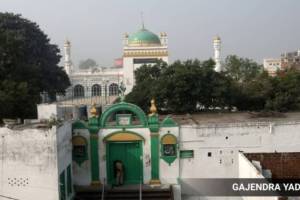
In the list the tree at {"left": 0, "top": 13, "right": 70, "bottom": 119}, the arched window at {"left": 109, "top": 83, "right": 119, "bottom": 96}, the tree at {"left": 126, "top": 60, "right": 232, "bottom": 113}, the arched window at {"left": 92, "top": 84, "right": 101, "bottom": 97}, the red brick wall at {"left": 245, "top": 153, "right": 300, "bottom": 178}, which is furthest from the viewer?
the arched window at {"left": 92, "top": 84, "right": 101, "bottom": 97}

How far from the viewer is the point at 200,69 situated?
24.4 m

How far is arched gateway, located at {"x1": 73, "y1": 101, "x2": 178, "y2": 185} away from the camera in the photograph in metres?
14.6

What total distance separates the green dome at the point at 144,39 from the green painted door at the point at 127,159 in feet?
115

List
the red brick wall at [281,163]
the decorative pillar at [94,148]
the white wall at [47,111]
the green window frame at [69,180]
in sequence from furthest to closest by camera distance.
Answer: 1. the white wall at [47,111]
2. the decorative pillar at [94,148]
3. the green window frame at [69,180]
4. the red brick wall at [281,163]

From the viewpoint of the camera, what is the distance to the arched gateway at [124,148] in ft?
48.0

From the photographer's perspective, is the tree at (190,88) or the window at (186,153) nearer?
the window at (186,153)

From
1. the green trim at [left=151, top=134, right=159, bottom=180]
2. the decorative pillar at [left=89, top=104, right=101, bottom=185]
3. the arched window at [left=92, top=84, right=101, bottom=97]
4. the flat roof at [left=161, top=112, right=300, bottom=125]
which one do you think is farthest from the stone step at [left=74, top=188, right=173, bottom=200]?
the arched window at [left=92, top=84, right=101, bottom=97]

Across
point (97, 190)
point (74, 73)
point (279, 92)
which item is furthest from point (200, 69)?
point (74, 73)

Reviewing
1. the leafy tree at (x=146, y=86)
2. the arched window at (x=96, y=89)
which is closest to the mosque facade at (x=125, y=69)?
the arched window at (x=96, y=89)

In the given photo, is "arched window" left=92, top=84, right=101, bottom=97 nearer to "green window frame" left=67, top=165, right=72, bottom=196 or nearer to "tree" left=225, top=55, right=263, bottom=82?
"tree" left=225, top=55, right=263, bottom=82

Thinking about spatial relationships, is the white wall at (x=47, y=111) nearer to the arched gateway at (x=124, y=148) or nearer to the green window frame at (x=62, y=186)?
the arched gateway at (x=124, y=148)

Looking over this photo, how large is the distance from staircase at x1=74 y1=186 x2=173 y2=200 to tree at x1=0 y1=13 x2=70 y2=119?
6480mm

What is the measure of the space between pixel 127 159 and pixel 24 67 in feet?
45.4

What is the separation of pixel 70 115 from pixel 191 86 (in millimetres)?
8785
